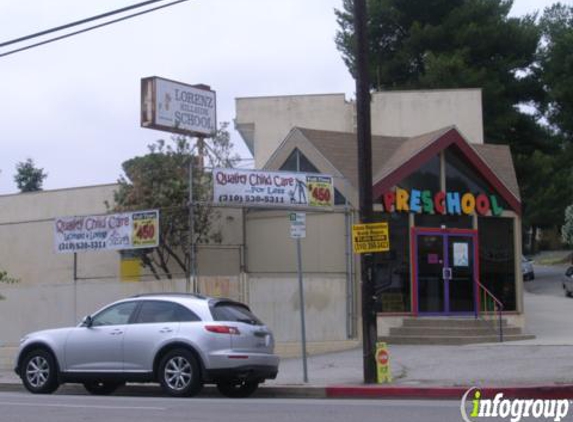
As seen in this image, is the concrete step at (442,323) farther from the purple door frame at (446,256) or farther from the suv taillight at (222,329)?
the suv taillight at (222,329)

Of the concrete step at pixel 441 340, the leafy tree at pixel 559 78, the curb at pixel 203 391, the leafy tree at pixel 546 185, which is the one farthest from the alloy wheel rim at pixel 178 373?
the leafy tree at pixel 559 78


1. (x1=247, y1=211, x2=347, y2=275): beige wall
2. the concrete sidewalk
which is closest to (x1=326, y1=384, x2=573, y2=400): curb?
the concrete sidewalk

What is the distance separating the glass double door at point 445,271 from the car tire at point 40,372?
10051 millimetres

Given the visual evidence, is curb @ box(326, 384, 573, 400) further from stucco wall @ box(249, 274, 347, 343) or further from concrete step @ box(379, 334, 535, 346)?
concrete step @ box(379, 334, 535, 346)

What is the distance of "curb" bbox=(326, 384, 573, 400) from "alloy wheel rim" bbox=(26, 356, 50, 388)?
479 centimetres

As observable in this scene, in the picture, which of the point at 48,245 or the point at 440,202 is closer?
the point at 440,202

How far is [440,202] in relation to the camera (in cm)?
2300

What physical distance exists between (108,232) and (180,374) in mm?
6707

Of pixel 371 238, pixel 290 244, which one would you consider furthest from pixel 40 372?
pixel 290 244

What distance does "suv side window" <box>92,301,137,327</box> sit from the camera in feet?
49.3

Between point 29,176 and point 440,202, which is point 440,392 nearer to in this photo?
point 440,202

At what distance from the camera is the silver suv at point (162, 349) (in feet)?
46.1

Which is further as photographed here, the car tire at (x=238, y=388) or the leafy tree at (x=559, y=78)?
the leafy tree at (x=559, y=78)

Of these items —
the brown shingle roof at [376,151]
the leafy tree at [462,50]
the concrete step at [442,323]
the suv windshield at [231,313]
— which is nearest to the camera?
the suv windshield at [231,313]
